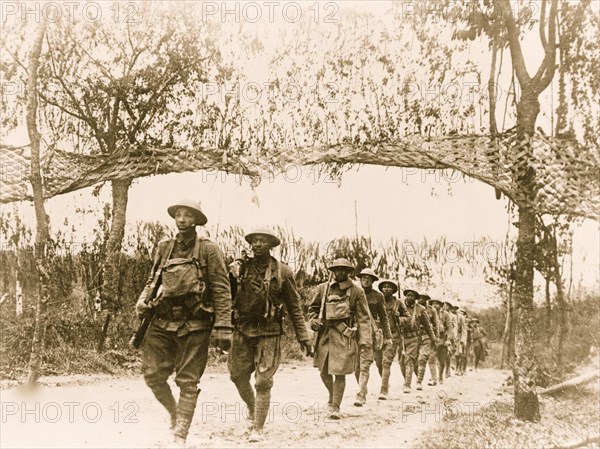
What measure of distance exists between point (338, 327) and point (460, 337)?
6468 millimetres

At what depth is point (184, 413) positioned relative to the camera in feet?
16.1

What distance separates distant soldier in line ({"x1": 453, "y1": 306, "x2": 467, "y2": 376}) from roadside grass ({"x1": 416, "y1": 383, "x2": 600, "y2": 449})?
559 cm

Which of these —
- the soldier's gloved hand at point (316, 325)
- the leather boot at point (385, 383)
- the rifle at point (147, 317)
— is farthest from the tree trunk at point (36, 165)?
the leather boot at point (385, 383)

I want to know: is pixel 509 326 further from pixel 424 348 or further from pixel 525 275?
pixel 525 275

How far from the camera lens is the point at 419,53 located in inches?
284

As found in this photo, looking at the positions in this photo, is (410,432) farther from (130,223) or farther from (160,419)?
(130,223)

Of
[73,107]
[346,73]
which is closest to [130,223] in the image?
[73,107]

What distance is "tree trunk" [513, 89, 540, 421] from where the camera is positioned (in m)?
6.13

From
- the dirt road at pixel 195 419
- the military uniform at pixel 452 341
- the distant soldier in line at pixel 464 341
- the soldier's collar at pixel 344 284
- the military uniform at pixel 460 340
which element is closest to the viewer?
the dirt road at pixel 195 419

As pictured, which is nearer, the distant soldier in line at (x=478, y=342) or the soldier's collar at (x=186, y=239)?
the soldier's collar at (x=186, y=239)

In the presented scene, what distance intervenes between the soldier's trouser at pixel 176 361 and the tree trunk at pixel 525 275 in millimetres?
A: 3181

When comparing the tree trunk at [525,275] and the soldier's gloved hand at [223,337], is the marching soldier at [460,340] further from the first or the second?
the soldier's gloved hand at [223,337]

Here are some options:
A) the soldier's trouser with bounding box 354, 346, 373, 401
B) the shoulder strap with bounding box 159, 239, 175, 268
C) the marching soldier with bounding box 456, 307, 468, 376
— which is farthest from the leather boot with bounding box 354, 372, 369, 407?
the marching soldier with bounding box 456, 307, 468, 376

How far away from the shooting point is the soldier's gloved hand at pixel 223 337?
4.94m
